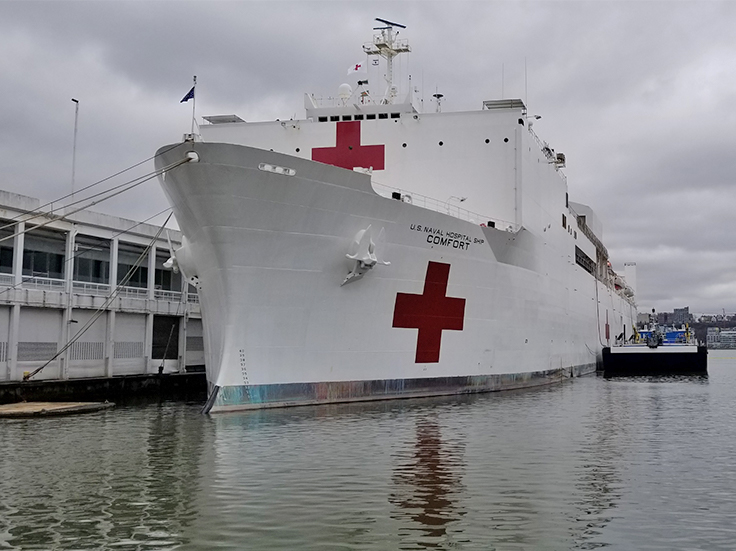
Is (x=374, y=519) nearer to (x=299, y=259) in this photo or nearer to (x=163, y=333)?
(x=299, y=259)

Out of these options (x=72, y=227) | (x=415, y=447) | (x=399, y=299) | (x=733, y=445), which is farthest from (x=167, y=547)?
(x=72, y=227)

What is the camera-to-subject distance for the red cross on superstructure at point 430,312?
1049cm

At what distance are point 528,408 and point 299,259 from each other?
4.22 metres

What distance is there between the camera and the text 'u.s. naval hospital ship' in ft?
29.2

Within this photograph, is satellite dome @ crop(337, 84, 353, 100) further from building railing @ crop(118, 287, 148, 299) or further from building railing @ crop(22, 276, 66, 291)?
building railing @ crop(22, 276, 66, 291)

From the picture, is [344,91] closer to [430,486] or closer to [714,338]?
[430,486]

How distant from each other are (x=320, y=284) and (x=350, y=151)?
4.32 m

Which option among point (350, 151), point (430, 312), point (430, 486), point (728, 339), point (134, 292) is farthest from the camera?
point (728, 339)

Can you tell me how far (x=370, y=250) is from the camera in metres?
9.55

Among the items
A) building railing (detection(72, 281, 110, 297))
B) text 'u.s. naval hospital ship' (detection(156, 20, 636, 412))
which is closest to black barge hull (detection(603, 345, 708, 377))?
text 'u.s. naval hospital ship' (detection(156, 20, 636, 412))

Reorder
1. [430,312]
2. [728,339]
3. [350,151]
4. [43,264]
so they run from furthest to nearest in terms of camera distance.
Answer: [728,339], [43,264], [350,151], [430,312]

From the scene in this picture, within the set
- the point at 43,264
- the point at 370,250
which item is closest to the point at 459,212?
the point at 370,250

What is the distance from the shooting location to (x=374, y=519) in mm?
4414

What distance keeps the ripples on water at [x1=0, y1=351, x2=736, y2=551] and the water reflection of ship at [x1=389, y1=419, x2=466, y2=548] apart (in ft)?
0.07
